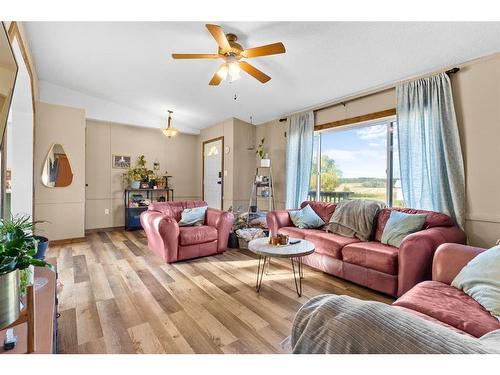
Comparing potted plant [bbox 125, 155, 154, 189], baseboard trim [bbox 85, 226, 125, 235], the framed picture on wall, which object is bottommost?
baseboard trim [bbox 85, 226, 125, 235]

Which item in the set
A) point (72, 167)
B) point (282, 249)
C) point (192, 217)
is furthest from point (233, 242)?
point (72, 167)

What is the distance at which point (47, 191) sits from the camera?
13.5 feet

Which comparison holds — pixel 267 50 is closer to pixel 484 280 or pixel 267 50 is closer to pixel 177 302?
pixel 484 280

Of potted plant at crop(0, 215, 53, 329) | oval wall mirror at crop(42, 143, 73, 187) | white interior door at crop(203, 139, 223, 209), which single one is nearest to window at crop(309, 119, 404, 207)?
white interior door at crop(203, 139, 223, 209)

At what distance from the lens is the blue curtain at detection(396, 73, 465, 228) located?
2.59m

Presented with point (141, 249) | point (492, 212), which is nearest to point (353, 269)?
point (492, 212)

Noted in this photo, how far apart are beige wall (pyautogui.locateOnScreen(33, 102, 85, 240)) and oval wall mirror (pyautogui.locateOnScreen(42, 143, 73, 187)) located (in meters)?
0.06

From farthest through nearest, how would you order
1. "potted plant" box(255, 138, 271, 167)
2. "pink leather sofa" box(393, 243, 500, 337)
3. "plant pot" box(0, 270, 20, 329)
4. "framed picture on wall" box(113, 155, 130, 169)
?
"framed picture on wall" box(113, 155, 130, 169) → "potted plant" box(255, 138, 271, 167) → "pink leather sofa" box(393, 243, 500, 337) → "plant pot" box(0, 270, 20, 329)

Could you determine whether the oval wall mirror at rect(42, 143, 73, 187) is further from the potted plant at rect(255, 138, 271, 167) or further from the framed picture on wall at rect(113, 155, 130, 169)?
the potted plant at rect(255, 138, 271, 167)

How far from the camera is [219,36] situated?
2.09 m

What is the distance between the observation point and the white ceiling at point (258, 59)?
2.30 meters

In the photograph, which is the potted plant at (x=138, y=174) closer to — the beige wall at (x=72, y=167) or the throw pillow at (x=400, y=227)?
the beige wall at (x=72, y=167)

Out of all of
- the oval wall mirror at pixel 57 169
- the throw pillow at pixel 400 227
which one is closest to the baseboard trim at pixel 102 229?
the oval wall mirror at pixel 57 169
